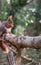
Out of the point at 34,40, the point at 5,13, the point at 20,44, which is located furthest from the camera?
the point at 5,13

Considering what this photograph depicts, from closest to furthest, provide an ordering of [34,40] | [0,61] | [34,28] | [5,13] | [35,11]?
[34,40], [0,61], [5,13], [35,11], [34,28]

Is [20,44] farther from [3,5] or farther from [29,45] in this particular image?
[3,5]

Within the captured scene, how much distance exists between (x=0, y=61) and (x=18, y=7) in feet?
4.47

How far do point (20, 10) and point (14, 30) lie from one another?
16.0 inches

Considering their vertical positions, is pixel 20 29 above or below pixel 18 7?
below

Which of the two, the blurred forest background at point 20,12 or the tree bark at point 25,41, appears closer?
the tree bark at point 25,41

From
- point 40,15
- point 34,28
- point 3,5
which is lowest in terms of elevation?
point 34,28

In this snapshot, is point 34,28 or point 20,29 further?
point 34,28

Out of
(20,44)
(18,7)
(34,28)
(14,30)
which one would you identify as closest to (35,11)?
(18,7)

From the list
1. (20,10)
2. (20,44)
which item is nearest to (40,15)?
(20,10)

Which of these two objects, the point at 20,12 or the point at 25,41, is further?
the point at 20,12

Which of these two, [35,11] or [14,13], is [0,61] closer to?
[14,13]

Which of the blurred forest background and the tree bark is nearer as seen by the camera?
the tree bark

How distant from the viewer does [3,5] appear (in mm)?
3262
